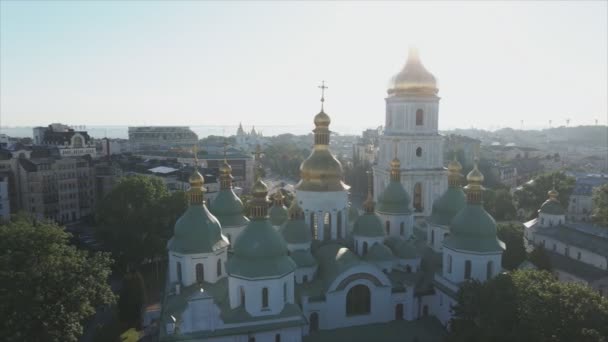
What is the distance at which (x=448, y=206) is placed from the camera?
31.4 metres

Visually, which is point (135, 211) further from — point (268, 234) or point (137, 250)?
point (268, 234)

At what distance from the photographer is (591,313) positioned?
1833cm

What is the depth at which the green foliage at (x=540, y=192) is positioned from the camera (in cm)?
6203

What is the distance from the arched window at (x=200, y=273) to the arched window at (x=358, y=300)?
318 inches

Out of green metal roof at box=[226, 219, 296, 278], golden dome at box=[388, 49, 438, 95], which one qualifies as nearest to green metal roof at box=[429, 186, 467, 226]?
golden dome at box=[388, 49, 438, 95]

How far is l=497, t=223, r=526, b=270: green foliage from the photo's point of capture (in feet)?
118

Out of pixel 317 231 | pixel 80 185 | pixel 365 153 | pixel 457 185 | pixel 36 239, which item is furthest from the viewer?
pixel 365 153

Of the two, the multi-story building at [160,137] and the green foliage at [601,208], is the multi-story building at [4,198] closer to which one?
the green foliage at [601,208]

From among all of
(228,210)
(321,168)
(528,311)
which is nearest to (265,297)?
(321,168)

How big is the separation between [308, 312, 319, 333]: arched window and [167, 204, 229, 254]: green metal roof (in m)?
6.30

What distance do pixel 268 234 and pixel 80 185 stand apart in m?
49.9

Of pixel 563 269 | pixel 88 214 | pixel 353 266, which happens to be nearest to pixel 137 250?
pixel 353 266

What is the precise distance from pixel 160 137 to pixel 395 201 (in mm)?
116713

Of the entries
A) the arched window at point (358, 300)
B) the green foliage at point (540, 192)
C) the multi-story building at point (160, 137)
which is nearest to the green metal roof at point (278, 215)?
the arched window at point (358, 300)
